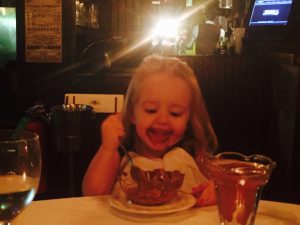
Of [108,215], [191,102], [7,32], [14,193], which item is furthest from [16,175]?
[7,32]

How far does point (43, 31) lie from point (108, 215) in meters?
1.85

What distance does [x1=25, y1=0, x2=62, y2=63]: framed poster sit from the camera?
9.14 ft

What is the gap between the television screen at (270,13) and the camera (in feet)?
10.6

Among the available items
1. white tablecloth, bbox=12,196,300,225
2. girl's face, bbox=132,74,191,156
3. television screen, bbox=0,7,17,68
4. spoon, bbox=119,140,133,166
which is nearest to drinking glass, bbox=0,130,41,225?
white tablecloth, bbox=12,196,300,225

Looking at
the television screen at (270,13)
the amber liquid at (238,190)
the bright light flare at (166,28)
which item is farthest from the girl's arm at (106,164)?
the television screen at (270,13)

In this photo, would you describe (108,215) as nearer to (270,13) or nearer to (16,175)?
(16,175)

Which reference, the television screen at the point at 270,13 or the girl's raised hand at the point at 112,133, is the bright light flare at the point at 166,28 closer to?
the television screen at the point at 270,13

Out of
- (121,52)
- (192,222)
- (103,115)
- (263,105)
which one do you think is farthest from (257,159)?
(121,52)

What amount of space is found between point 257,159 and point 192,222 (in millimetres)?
227

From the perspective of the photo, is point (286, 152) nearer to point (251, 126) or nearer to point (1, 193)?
point (251, 126)

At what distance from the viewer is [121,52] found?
5117 mm

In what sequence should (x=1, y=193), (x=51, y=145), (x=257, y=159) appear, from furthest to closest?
(x=51, y=145) → (x=257, y=159) → (x=1, y=193)

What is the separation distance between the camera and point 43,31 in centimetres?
282

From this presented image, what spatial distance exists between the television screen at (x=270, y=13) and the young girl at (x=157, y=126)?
180 cm
